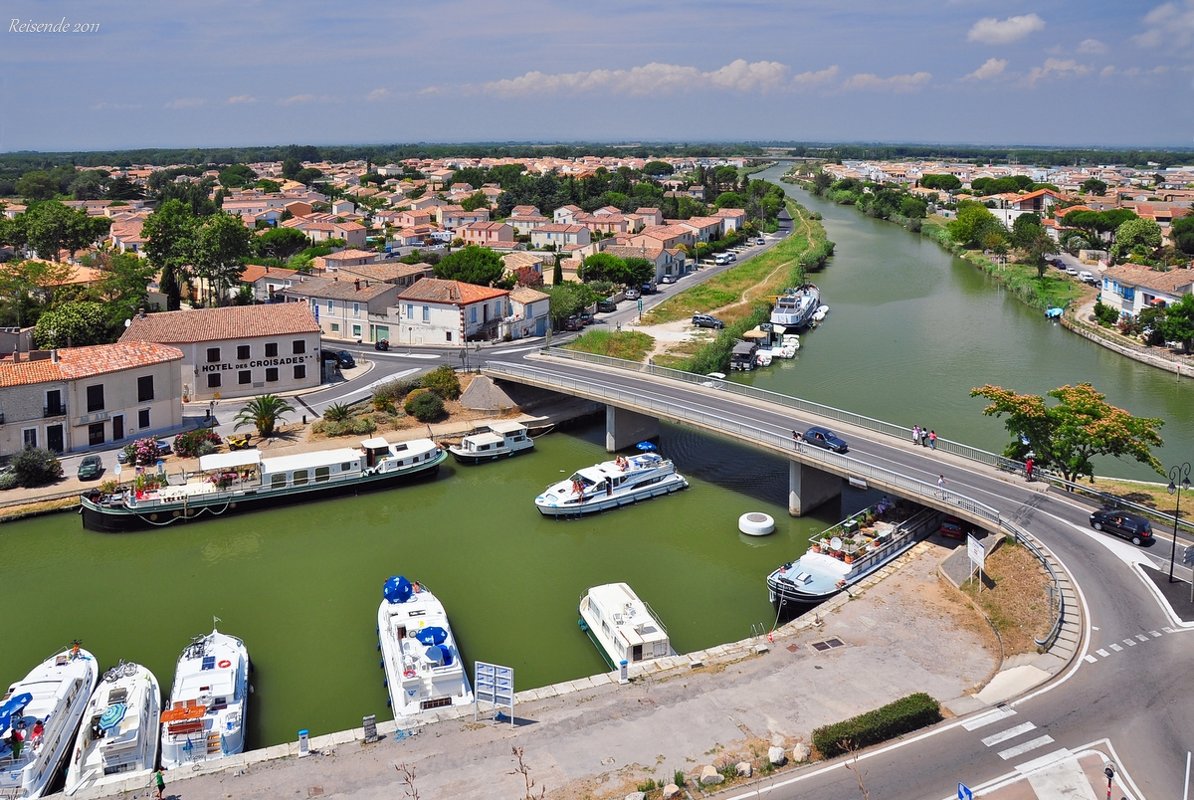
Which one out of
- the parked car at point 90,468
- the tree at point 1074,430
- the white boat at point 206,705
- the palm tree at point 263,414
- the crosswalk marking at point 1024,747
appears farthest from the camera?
the palm tree at point 263,414

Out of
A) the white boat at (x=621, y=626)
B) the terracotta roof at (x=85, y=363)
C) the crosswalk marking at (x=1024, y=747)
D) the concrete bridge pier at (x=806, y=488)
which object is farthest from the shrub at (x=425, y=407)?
the crosswalk marking at (x=1024, y=747)

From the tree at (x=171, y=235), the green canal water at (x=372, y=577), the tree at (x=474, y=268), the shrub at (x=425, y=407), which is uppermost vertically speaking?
the tree at (x=171, y=235)

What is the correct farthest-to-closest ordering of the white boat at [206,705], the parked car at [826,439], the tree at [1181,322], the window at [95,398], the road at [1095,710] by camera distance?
the tree at [1181,322] → the window at [95,398] → the parked car at [826,439] → the white boat at [206,705] → the road at [1095,710]

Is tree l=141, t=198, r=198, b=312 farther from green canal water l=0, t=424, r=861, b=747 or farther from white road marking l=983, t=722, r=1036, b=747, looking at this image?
white road marking l=983, t=722, r=1036, b=747

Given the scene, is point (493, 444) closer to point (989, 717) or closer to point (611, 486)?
point (611, 486)

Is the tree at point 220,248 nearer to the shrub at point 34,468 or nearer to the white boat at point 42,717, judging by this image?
the shrub at point 34,468

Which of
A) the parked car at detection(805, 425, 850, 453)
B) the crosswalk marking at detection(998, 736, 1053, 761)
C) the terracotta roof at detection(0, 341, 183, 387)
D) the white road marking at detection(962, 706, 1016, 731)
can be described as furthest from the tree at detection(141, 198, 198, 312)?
the crosswalk marking at detection(998, 736, 1053, 761)

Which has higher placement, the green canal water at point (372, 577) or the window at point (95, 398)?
the window at point (95, 398)
